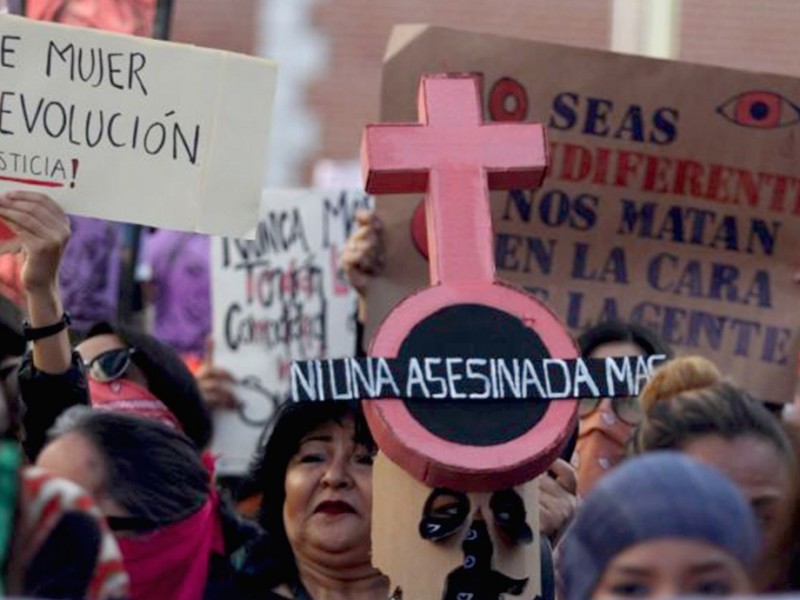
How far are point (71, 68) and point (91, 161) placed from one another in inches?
6.6

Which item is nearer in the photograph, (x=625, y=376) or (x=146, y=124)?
(x=625, y=376)

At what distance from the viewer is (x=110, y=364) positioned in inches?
185

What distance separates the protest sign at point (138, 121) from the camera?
4047mm

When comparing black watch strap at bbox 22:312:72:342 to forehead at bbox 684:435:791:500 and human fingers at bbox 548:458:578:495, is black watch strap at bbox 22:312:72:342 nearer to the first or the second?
human fingers at bbox 548:458:578:495

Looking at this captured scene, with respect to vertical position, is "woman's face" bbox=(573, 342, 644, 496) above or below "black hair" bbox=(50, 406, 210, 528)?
above

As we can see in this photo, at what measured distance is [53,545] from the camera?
2684 mm

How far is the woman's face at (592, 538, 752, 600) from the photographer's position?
8.82ft

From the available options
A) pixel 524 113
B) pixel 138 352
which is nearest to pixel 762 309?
pixel 524 113

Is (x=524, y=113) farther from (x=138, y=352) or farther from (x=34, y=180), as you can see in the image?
(x=34, y=180)

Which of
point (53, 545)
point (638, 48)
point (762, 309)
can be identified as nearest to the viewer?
point (53, 545)

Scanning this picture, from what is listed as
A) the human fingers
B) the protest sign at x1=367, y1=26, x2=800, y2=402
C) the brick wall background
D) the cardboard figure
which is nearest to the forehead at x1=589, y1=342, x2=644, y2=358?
the protest sign at x1=367, y1=26, x2=800, y2=402

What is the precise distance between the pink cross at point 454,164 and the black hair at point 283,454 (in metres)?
0.40

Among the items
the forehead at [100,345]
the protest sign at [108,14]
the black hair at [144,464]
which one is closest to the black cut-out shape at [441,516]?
the black hair at [144,464]

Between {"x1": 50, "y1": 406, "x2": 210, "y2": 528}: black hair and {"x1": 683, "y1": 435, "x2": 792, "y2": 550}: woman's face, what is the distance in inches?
30.1
